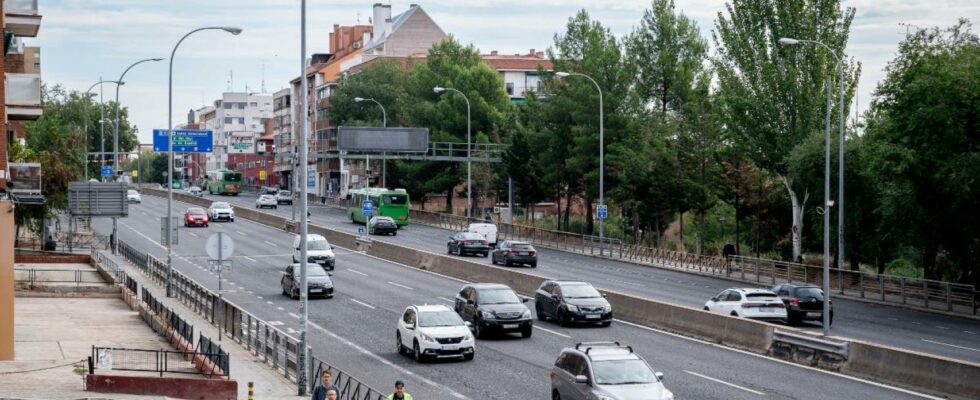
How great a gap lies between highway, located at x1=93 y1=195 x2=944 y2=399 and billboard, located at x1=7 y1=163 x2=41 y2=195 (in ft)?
27.6

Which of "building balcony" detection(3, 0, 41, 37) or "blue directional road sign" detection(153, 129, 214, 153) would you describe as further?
"blue directional road sign" detection(153, 129, 214, 153)

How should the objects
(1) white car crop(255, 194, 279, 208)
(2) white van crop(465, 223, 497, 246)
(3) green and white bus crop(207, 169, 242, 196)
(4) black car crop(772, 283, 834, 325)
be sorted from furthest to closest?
1. (3) green and white bus crop(207, 169, 242, 196)
2. (1) white car crop(255, 194, 279, 208)
3. (2) white van crop(465, 223, 497, 246)
4. (4) black car crop(772, 283, 834, 325)

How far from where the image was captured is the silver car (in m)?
21.0

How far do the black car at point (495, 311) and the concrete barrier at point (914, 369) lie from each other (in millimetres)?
9636

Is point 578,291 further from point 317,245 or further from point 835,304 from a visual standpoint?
point 317,245

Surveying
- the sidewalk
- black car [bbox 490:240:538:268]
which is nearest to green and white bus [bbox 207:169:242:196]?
black car [bbox 490:240:538:268]

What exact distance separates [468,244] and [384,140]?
32.5 metres

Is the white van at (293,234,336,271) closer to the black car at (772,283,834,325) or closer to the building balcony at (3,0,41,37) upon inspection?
the building balcony at (3,0,41,37)

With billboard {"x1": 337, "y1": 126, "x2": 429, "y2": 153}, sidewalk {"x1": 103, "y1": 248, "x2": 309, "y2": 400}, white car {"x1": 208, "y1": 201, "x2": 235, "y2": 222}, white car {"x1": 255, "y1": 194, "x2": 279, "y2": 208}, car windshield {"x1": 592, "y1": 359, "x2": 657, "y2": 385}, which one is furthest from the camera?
white car {"x1": 255, "y1": 194, "x2": 279, "y2": 208}

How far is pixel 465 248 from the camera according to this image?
64625 millimetres

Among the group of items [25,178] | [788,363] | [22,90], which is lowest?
[788,363]

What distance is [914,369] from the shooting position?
25703mm

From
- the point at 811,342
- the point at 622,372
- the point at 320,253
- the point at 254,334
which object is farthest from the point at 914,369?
the point at 320,253

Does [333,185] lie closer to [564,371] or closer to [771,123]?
[771,123]
